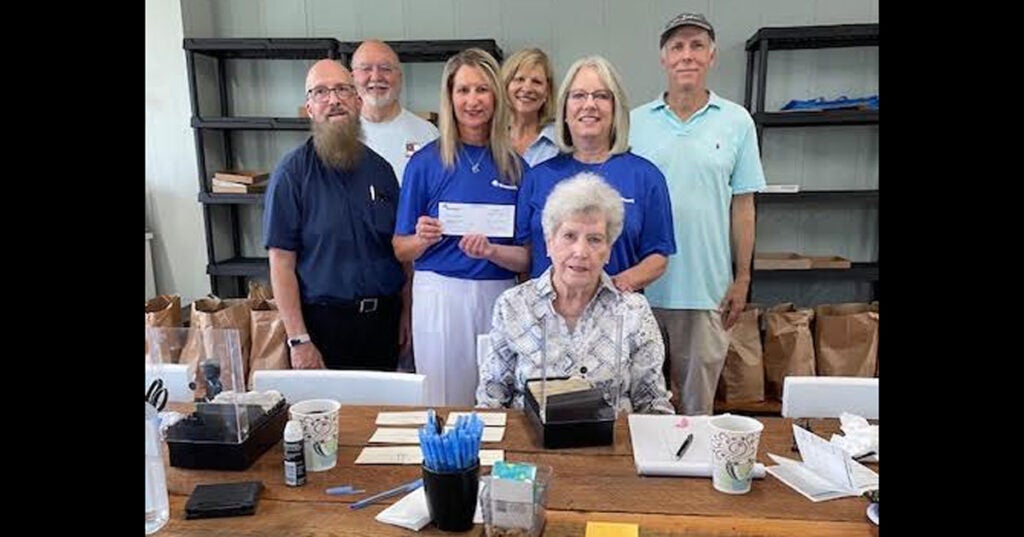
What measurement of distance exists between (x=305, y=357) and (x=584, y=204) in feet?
3.75

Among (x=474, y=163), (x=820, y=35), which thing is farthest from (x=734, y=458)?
(x=820, y=35)

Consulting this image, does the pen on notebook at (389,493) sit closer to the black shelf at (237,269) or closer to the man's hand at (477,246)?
the man's hand at (477,246)

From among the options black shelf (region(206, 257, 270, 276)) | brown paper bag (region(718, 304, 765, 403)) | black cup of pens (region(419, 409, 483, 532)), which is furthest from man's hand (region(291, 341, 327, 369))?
brown paper bag (region(718, 304, 765, 403))

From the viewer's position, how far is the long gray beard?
7.86ft

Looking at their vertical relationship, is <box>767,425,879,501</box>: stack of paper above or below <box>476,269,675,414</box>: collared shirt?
below

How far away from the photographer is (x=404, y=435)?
1.53m

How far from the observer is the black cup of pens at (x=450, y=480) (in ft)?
3.71

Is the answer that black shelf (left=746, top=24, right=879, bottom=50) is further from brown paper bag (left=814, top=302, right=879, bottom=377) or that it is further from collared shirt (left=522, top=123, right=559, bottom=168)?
collared shirt (left=522, top=123, right=559, bottom=168)

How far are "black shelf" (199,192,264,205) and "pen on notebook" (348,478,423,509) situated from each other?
3.02 m

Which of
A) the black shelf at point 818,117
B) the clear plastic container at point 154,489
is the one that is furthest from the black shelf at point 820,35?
the clear plastic container at point 154,489

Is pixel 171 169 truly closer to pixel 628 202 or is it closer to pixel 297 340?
pixel 297 340

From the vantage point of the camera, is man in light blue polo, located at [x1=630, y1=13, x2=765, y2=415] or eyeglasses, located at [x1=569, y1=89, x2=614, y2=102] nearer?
eyeglasses, located at [x1=569, y1=89, x2=614, y2=102]

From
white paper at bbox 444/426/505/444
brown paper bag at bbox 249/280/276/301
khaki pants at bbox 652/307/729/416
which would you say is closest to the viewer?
white paper at bbox 444/426/505/444
